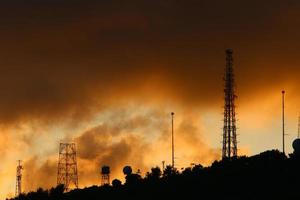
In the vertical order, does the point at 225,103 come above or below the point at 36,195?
above

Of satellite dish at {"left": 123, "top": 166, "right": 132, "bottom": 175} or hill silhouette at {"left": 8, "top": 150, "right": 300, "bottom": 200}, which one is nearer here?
hill silhouette at {"left": 8, "top": 150, "right": 300, "bottom": 200}

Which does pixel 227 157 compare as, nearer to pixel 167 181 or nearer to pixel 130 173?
pixel 167 181

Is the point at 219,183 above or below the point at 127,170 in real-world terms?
below

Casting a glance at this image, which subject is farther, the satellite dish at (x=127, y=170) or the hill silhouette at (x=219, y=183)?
the satellite dish at (x=127, y=170)

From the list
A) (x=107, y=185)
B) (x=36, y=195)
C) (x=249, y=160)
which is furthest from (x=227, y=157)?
(x=36, y=195)

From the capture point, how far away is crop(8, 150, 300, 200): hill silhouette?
15350cm

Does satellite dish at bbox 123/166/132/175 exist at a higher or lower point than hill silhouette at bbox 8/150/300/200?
higher

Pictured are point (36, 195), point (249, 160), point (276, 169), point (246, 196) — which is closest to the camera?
point (246, 196)

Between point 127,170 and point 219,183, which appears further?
point 127,170

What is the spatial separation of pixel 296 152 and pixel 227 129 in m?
11.2

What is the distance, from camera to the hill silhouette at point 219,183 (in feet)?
504

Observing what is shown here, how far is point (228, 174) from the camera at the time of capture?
16762 cm

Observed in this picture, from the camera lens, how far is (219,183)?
163 metres

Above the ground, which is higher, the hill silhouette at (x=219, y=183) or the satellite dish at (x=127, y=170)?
the satellite dish at (x=127, y=170)
